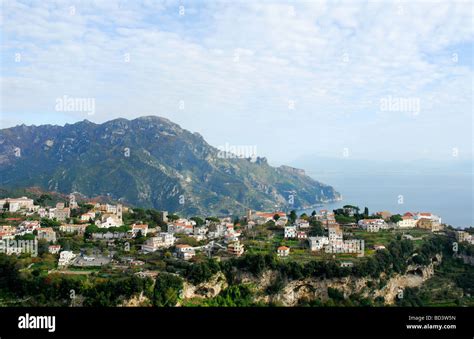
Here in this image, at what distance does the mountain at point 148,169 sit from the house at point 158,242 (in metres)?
20.1

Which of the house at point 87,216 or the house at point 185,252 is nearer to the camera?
the house at point 185,252

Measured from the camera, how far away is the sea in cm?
2012

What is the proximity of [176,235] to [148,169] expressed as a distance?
24.9 meters

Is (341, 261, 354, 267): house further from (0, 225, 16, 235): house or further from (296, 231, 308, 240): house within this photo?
(0, 225, 16, 235): house

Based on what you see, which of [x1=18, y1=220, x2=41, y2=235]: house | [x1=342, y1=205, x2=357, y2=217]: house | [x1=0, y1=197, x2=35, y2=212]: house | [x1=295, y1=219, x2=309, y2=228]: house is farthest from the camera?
[x1=342, y1=205, x2=357, y2=217]: house

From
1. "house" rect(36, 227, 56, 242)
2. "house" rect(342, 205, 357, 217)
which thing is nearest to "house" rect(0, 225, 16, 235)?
"house" rect(36, 227, 56, 242)

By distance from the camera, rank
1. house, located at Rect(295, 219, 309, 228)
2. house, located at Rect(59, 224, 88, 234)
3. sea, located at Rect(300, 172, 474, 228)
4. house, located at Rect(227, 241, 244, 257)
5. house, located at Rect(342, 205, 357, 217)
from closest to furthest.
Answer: house, located at Rect(227, 241, 244, 257) → house, located at Rect(59, 224, 88, 234) → house, located at Rect(295, 219, 309, 228) → house, located at Rect(342, 205, 357, 217) → sea, located at Rect(300, 172, 474, 228)

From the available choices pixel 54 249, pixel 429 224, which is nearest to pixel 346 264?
pixel 429 224

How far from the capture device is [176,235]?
10969 mm

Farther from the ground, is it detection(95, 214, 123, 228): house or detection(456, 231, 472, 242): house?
detection(95, 214, 123, 228): house

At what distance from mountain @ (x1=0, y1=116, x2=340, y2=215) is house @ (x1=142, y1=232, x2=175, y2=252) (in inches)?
790

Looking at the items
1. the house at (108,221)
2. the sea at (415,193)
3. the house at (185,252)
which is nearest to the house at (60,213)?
the house at (108,221)

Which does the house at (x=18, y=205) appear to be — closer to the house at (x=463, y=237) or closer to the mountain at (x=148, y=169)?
the house at (x=463, y=237)

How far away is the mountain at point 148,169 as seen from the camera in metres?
32.7
